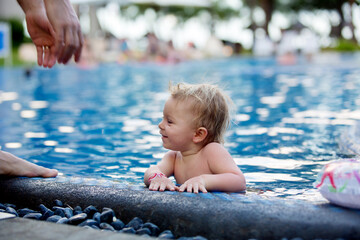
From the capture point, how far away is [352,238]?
1.98 metres

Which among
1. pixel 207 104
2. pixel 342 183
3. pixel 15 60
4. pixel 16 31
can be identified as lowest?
pixel 342 183

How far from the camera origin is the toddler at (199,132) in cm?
275

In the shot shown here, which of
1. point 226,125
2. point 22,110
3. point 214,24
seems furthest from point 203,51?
point 226,125

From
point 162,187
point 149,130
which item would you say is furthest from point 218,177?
point 149,130

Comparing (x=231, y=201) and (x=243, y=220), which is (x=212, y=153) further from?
(x=243, y=220)

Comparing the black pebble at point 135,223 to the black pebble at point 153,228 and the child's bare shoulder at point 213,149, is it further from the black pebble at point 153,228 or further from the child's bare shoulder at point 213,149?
the child's bare shoulder at point 213,149

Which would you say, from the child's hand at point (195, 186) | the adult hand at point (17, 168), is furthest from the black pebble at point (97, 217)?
the adult hand at point (17, 168)

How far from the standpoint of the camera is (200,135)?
288cm

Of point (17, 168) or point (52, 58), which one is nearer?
point (52, 58)

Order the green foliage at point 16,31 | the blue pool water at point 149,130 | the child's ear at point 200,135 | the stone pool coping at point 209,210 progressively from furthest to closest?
the green foliage at point 16,31 < the blue pool water at point 149,130 < the child's ear at point 200,135 < the stone pool coping at point 209,210

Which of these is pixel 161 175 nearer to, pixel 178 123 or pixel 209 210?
pixel 178 123

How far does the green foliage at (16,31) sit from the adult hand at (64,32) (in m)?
24.2

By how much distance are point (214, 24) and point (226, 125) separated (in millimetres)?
46603

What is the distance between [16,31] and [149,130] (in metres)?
21.5
